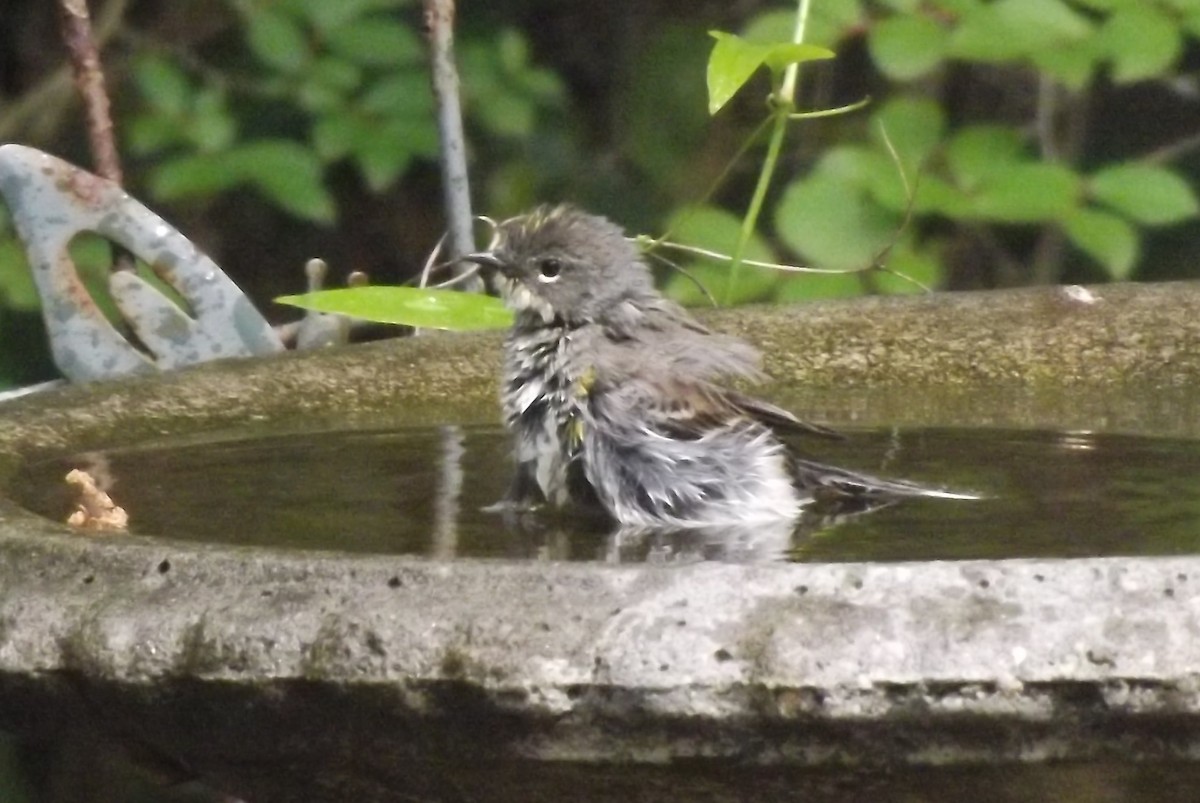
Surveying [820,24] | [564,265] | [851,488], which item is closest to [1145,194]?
[820,24]

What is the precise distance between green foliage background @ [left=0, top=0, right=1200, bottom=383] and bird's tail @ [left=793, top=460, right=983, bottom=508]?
152 centimetres

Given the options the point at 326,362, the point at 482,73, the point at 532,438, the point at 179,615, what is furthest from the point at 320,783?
the point at 482,73

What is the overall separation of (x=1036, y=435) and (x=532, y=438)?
2.52 ft

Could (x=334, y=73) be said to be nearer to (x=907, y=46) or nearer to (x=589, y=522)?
(x=907, y=46)

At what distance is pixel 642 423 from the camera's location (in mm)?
2689

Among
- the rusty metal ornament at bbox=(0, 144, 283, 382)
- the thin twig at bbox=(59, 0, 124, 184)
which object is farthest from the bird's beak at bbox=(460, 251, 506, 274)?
→ the thin twig at bbox=(59, 0, 124, 184)

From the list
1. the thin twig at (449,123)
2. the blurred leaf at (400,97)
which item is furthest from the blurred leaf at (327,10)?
the thin twig at (449,123)

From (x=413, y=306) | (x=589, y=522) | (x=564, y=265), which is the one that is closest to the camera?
(x=589, y=522)

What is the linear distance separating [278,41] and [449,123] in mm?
1339

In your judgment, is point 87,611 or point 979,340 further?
point 979,340

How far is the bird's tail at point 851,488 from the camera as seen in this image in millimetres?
2668

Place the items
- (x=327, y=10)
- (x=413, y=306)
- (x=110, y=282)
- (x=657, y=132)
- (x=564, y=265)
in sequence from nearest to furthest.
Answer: (x=564, y=265), (x=413, y=306), (x=110, y=282), (x=327, y=10), (x=657, y=132)

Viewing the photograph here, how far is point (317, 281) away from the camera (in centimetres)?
364

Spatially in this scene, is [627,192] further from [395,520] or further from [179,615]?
[179,615]
